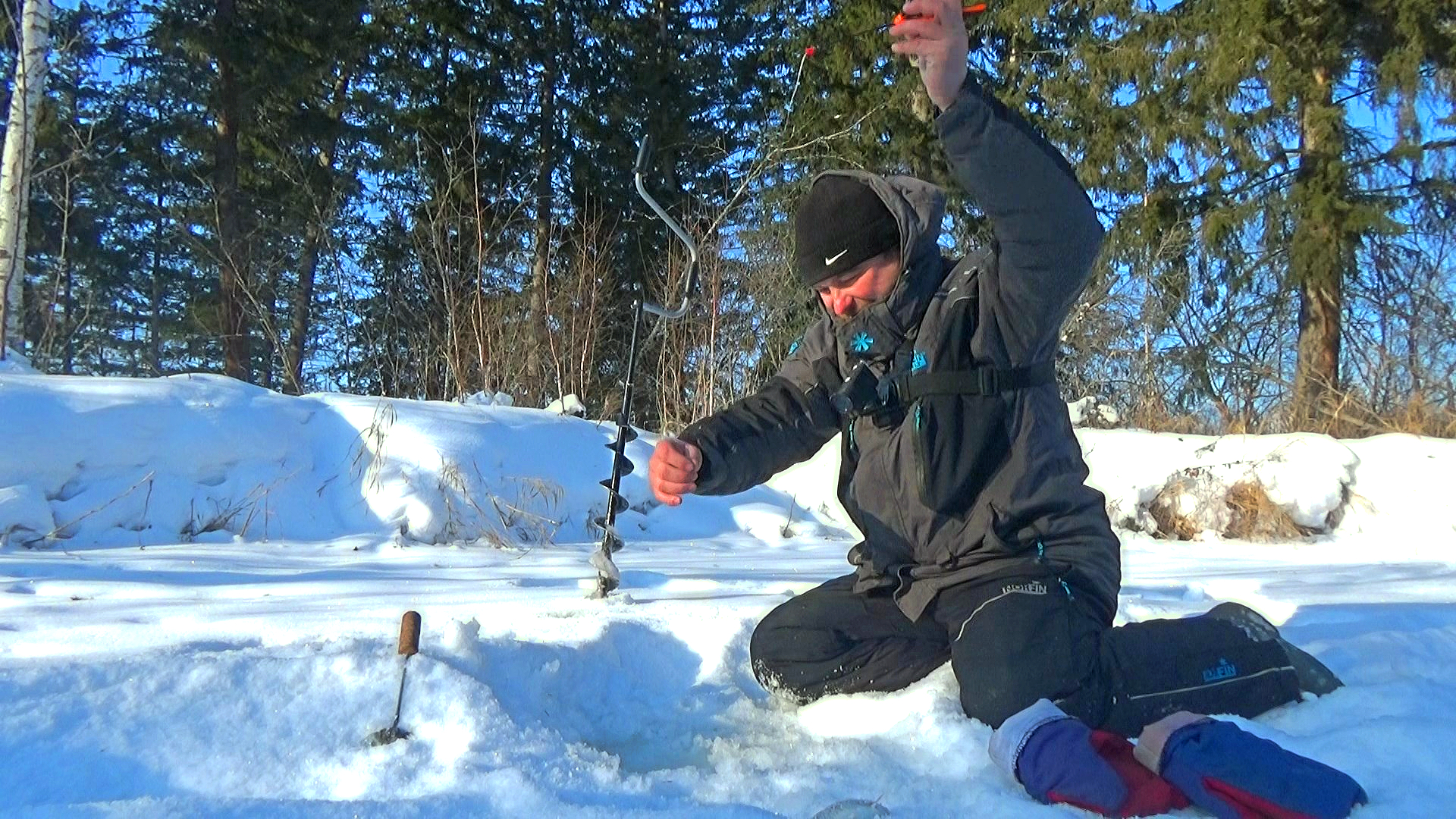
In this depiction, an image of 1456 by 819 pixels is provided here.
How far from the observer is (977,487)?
179 centimetres

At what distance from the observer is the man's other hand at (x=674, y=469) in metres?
1.96

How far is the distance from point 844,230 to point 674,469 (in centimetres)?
61

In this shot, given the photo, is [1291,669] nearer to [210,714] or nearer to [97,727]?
[210,714]

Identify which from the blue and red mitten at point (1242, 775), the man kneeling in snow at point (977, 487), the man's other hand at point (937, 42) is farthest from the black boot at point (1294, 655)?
the man's other hand at point (937, 42)

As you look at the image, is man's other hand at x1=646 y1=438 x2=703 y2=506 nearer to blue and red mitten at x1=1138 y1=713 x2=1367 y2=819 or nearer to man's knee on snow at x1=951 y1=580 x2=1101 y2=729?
man's knee on snow at x1=951 y1=580 x2=1101 y2=729

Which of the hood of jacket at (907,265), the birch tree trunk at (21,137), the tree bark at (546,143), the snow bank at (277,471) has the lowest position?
the snow bank at (277,471)

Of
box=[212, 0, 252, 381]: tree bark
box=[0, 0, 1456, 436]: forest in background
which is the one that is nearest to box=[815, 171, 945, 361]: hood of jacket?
box=[0, 0, 1456, 436]: forest in background

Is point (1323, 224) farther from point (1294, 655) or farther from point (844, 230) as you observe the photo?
point (844, 230)

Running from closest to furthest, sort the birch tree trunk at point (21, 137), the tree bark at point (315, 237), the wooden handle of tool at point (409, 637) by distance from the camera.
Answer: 1. the wooden handle of tool at point (409, 637)
2. the birch tree trunk at point (21, 137)
3. the tree bark at point (315, 237)

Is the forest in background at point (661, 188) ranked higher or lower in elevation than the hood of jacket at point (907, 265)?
higher

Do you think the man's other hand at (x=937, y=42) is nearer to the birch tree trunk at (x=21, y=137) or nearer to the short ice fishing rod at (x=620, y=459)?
A: the short ice fishing rod at (x=620, y=459)

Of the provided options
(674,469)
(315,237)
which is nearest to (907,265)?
(674,469)

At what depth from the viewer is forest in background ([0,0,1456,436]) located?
888 centimetres

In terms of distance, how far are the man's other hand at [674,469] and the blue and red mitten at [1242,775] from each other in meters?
1.00
